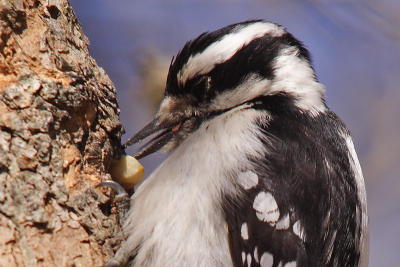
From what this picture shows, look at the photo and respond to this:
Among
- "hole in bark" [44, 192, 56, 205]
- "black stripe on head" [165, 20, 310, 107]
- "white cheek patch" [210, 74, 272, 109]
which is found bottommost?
"hole in bark" [44, 192, 56, 205]

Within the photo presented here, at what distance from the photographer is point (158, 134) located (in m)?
2.62

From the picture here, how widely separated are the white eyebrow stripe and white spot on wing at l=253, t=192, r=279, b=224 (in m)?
0.56

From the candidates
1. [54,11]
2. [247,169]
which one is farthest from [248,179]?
[54,11]

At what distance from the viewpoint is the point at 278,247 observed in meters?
2.28

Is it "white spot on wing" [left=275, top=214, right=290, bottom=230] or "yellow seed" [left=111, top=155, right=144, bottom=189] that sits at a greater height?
"yellow seed" [left=111, top=155, right=144, bottom=189]

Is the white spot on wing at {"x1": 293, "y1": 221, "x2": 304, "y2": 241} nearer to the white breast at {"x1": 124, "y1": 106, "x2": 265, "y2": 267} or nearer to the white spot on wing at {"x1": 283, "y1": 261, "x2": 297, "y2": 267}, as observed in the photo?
the white spot on wing at {"x1": 283, "y1": 261, "x2": 297, "y2": 267}

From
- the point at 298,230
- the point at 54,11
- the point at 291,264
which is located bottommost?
the point at 291,264

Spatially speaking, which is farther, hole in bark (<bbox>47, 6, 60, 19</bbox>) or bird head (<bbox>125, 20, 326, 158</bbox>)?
bird head (<bbox>125, 20, 326, 158</bbox>)

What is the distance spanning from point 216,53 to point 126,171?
0.55 meters

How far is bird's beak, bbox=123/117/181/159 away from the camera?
8.48 ft

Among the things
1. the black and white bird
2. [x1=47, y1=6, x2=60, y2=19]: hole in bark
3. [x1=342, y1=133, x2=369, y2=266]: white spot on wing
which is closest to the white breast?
the black and white bird

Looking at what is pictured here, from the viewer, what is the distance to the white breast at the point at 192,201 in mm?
2191

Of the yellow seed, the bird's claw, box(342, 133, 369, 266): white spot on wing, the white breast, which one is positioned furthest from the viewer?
box(342, 133, 369, 266): white spot on wing

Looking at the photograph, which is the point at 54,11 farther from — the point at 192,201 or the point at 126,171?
the point at 192,201
